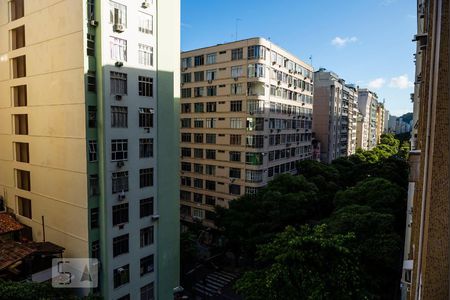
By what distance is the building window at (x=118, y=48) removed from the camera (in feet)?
63.5

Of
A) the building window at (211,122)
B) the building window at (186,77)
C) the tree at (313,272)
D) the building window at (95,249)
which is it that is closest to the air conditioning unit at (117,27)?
the building window at (95,249)

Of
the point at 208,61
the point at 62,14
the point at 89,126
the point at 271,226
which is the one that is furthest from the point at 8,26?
the point at 271,226

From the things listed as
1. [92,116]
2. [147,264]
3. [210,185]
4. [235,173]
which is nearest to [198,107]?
[235,173]

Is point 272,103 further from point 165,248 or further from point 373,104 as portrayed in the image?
point 373,104

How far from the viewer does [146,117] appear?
21703mm

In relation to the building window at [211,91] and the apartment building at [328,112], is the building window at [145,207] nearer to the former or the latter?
the building window at [211,91]

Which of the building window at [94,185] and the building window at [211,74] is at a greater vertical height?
the building window at [211,74]

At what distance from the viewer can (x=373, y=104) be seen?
120 meters

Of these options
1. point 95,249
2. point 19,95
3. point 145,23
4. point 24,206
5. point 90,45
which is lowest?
point 95,249

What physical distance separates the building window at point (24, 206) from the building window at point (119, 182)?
9.03m

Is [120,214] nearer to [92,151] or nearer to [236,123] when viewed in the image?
[92,151]

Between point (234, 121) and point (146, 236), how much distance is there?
70.8ft

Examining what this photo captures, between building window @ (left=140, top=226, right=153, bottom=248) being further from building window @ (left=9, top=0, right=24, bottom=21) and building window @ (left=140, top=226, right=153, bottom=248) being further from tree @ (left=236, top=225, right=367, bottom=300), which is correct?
building window @ (left=9, top=0, right=24, bottom=21)

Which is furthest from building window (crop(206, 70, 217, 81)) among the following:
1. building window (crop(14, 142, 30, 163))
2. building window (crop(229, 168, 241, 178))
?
building window (crop(14, 142, 30, 163))
